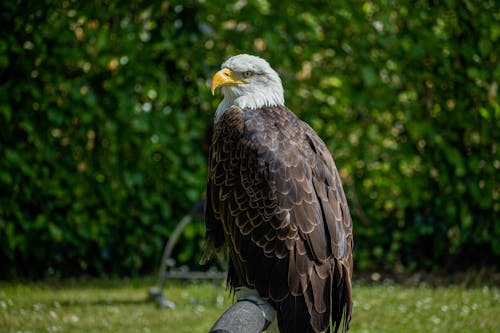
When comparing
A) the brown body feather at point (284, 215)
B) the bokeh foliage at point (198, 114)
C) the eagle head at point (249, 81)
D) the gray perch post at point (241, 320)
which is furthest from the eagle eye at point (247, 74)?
the bokeh foliage at point (198, 114)

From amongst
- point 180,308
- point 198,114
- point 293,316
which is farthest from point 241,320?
point 198,114

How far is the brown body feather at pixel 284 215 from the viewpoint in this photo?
10.4ft

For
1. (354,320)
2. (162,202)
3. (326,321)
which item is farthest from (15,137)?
(326,321)

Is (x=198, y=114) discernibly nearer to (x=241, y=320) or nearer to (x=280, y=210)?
(x=280, y=210)

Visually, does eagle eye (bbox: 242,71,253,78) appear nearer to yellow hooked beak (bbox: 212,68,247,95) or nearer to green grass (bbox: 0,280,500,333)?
yellow hooked beak (bbox: 212,68,247,95)

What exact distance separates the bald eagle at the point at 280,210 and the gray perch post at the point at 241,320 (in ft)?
1.98

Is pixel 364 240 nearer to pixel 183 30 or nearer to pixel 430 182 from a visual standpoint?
pixel 430 182

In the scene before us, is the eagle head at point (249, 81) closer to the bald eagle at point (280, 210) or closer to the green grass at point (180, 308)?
the bald eagle at point (280, 210)

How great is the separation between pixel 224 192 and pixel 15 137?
3.48 meters

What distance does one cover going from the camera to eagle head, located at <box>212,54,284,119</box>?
349 cm

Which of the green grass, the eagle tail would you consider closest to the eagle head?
the eagle tail

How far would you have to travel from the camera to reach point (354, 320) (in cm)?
557

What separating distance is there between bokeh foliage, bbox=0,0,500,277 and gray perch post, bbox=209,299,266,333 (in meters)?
4.16

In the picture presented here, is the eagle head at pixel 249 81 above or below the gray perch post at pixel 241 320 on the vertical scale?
above
